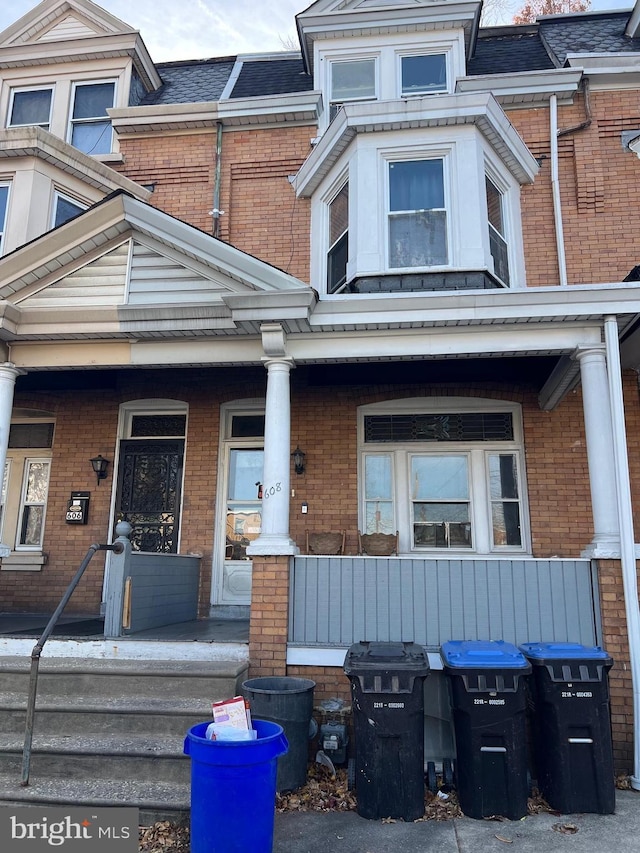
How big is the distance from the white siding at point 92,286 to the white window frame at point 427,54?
5285 millimetres

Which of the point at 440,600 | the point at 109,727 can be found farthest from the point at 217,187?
the point at 109,727

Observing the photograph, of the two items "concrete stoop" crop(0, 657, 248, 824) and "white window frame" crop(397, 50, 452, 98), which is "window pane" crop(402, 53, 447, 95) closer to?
"white window frame" crop(397, 50, 452, 98)

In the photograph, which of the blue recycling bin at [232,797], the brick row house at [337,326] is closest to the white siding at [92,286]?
the brick row house at [337,326]

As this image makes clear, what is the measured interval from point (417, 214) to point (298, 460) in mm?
3293

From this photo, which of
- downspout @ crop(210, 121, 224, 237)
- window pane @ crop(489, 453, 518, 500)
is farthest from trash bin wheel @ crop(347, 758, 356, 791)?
downspout @ crop(210, 121, 224, 237)

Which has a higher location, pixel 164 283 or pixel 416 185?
pixel 416 185

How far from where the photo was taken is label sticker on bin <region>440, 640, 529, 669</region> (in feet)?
15.1

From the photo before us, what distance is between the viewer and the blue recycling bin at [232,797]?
136 inches

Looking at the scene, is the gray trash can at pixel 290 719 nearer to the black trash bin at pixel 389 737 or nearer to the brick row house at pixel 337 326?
the black trash bin at pixel 389 737

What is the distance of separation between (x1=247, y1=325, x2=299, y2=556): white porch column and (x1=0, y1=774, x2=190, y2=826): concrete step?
196 centimetres

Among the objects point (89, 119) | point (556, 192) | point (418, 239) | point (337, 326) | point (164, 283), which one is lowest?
point (337, 326)

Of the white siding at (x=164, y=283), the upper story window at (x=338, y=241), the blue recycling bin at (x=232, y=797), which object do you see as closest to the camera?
the blue recycling bin at (x=232, y=797)

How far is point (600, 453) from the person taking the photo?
5.68m

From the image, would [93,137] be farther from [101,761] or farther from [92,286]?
[101,761]
